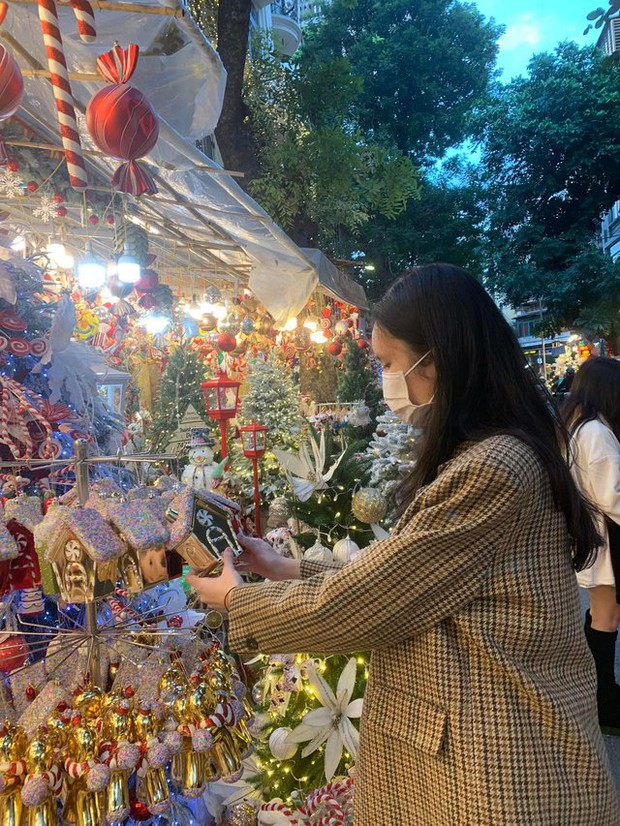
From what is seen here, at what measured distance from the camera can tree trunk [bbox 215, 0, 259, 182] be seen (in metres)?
7.58

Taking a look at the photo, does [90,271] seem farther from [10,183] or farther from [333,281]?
[333,281]

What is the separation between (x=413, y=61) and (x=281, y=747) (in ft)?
69.7

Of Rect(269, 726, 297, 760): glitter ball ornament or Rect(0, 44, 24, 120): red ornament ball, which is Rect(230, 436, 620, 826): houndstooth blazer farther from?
Rect(0, 44, 24, 120): red ornament ball

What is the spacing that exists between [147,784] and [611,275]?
74.8ft

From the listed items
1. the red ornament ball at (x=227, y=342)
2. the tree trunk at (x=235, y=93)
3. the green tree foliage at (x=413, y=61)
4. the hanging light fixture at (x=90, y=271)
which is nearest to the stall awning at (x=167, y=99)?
the hanging light fixture at (x=90, y=271)

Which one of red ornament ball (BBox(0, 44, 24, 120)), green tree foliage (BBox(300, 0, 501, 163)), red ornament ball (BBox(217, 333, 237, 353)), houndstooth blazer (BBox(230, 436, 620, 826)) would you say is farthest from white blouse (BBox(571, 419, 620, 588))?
green tree foliage (BBox(300, 0, 501, 163))

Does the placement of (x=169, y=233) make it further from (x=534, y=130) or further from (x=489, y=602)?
(x=534, y=130)

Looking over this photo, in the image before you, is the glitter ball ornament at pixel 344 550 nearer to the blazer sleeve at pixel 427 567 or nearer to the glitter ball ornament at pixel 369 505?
the glitter ball ornament at pixel 369 505

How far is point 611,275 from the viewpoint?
21.0 metres

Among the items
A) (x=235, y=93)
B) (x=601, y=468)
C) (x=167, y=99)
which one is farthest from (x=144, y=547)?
(x=235, y=93)

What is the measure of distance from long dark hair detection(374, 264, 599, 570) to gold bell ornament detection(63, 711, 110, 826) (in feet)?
2.82

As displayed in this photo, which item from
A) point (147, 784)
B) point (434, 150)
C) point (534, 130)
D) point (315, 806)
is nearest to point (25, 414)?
point (147, 784)

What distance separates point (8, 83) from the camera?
2.45 m

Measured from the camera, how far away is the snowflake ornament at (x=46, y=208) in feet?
12.8
